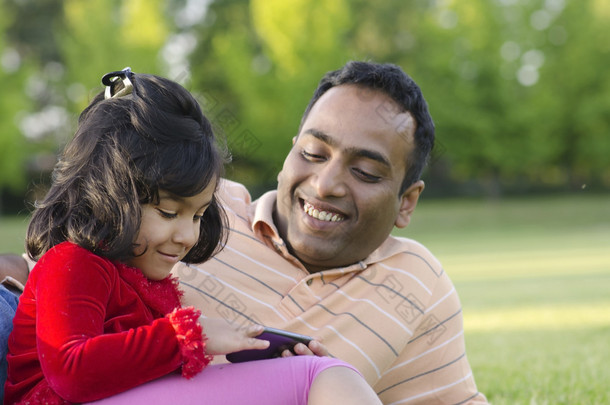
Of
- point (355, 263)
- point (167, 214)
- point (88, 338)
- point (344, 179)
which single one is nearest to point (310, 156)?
point (344, 179)

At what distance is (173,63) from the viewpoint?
92.8 feet

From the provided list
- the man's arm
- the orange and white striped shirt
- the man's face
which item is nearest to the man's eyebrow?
the man's face

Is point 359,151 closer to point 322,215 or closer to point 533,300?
point 322,215

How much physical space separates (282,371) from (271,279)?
2.97ft

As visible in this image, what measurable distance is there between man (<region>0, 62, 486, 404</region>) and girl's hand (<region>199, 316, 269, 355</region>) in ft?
2.22

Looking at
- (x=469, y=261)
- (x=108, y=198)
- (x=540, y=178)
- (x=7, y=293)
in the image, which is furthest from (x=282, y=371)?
(x=540, y=178)

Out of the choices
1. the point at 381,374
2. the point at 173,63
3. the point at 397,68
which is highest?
the point at 397,68

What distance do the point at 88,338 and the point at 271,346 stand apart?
51 centimetres

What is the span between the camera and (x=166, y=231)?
2.04 meters

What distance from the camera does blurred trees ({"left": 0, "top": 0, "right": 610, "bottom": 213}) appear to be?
26.1 metres

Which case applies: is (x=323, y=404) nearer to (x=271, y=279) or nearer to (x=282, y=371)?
(x=282, y=371)

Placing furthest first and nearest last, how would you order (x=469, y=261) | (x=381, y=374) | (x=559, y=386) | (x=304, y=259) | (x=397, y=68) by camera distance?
(x=469, y=261) → (x=559, y=386) → (x=397, y=68) → (x=304, y=259) → (x=381, y=374)

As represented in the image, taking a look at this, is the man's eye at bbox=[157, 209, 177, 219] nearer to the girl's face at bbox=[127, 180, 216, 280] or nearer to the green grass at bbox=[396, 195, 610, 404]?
the girl's face at bbox=[127, 180, 216, 280]

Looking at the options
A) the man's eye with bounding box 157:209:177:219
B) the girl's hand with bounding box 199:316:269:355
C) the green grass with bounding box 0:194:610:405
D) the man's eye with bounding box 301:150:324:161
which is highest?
the man's eye with bounding box 301:150:324:161
